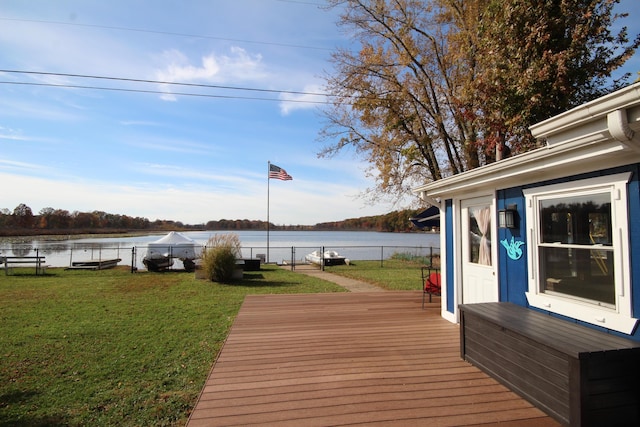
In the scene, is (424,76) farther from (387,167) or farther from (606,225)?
(606,225)

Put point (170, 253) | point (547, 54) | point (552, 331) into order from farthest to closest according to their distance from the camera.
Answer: point (170, 253) < point (547, 54) < point (552, 331)

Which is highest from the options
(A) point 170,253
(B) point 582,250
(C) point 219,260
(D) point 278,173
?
(D) point 278,173

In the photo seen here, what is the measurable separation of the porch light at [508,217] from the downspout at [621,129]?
168cm

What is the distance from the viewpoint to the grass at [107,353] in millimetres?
2930

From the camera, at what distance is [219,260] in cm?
1125

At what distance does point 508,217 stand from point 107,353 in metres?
5.01

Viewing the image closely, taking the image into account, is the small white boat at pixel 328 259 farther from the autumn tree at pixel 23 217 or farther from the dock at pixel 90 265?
the autumn tree at pixel 23 217

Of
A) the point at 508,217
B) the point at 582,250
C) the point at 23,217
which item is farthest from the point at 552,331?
the point at 23,217

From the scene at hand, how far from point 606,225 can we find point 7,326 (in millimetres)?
7943

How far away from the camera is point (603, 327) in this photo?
2.90m

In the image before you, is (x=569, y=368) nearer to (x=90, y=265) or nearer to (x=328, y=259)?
(x=328, y=259)

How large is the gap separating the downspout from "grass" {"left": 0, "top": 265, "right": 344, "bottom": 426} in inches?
144

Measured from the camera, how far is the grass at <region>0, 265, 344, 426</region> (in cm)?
293

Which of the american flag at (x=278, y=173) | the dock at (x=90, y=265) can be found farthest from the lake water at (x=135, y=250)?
the american flag at (x=278, y=173)
